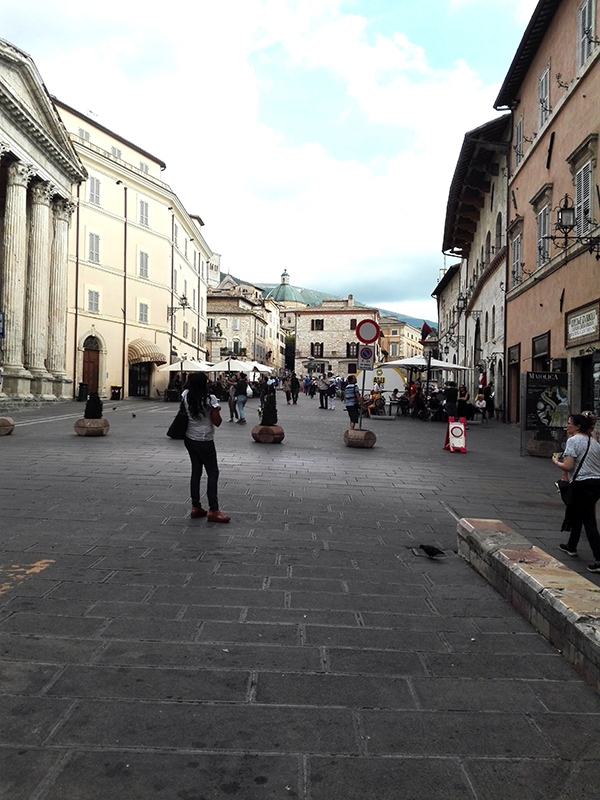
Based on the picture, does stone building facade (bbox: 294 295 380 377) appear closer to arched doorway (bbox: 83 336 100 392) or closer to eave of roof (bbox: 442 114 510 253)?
arched doorway (bbox: 83 336 100 392)

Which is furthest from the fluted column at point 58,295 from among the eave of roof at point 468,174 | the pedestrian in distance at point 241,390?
the eave of roof at point 468,174

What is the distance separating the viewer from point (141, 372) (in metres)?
45.7

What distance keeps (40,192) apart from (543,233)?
21.5 metres

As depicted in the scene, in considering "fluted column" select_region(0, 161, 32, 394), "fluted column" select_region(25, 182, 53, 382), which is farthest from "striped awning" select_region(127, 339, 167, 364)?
"fluted column" select_region(0, 161, 32, 394)

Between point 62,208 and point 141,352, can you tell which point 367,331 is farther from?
point 141,352

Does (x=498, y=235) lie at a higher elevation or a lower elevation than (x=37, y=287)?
higher

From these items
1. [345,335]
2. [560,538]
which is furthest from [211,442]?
[345,335]

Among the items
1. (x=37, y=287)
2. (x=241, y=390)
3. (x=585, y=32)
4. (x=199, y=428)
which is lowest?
(x=199, y=428)

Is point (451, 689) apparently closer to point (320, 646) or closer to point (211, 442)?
point (320, 646)

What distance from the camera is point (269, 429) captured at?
15617 mm

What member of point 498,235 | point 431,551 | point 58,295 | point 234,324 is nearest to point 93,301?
point 58,295

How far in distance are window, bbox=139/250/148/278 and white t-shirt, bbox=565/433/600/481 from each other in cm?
4164

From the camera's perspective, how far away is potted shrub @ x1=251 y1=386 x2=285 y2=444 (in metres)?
15.6

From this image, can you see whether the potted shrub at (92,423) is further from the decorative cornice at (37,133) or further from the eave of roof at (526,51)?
the eave of roof at (526,51)
